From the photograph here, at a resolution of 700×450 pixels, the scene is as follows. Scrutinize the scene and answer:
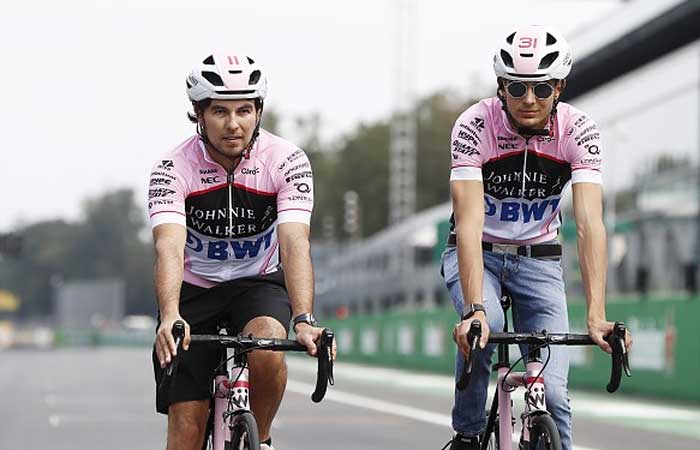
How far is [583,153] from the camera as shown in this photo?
7344 mm

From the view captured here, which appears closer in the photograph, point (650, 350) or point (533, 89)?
point (533, 89)

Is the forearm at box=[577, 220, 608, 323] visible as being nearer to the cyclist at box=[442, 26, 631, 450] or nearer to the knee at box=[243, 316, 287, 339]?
the cyclist at box=[442, 26, 631, 450]

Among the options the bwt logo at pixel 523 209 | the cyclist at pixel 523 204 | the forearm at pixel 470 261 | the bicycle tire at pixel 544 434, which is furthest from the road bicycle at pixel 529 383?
the bwt logo at pixel 523 209

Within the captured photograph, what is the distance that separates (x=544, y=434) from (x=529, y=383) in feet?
1.13

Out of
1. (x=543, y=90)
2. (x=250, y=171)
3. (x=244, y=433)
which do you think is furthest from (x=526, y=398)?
Result: (x=250, y=171)

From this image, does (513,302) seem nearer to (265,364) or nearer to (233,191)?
(265,364)

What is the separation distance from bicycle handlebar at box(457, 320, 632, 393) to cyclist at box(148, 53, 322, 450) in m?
0.64

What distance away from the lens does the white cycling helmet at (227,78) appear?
6.94 meters

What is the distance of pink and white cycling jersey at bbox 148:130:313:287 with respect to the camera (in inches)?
282

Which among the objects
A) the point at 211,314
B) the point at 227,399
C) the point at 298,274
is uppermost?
the point at 298,274

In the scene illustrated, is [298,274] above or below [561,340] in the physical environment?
above

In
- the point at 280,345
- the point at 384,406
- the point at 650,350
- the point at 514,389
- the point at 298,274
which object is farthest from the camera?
the point at 650,350

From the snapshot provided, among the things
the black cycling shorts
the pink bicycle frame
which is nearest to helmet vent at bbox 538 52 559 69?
the black cycling shorts

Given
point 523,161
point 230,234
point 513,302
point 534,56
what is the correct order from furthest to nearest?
1. point 513,302
2. point 523,161
3. point 230,234
4. point 534,56
